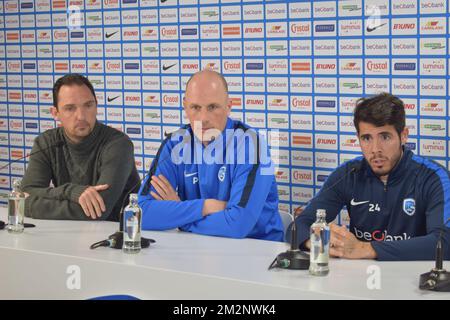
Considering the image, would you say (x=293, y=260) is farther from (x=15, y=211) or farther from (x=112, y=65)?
(x=112, y=65)

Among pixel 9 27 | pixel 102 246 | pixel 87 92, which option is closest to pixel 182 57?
pixel 87 92

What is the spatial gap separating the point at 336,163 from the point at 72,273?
1.95 meters

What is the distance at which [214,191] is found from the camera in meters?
3.27

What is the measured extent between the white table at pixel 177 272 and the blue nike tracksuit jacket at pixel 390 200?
0.33 metres

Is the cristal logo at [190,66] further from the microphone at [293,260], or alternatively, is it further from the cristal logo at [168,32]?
the microphone at [293,260]

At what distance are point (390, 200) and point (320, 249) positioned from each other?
2.35 feet

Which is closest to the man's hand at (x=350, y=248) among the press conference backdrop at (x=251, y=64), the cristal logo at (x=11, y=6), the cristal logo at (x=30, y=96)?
the press conference backdrop at (x=251, y=64)

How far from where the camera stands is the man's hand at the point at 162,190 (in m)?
3.17

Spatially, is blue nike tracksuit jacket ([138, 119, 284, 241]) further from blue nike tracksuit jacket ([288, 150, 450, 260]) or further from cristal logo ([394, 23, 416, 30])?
cristal logo ([394, 23, 416, 30])

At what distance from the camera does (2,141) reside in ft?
17.8

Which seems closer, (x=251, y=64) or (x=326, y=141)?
(x=326, y=141)

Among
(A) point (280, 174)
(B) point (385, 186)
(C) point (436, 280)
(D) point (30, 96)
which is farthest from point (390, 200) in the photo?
(D) point (30, 96)
